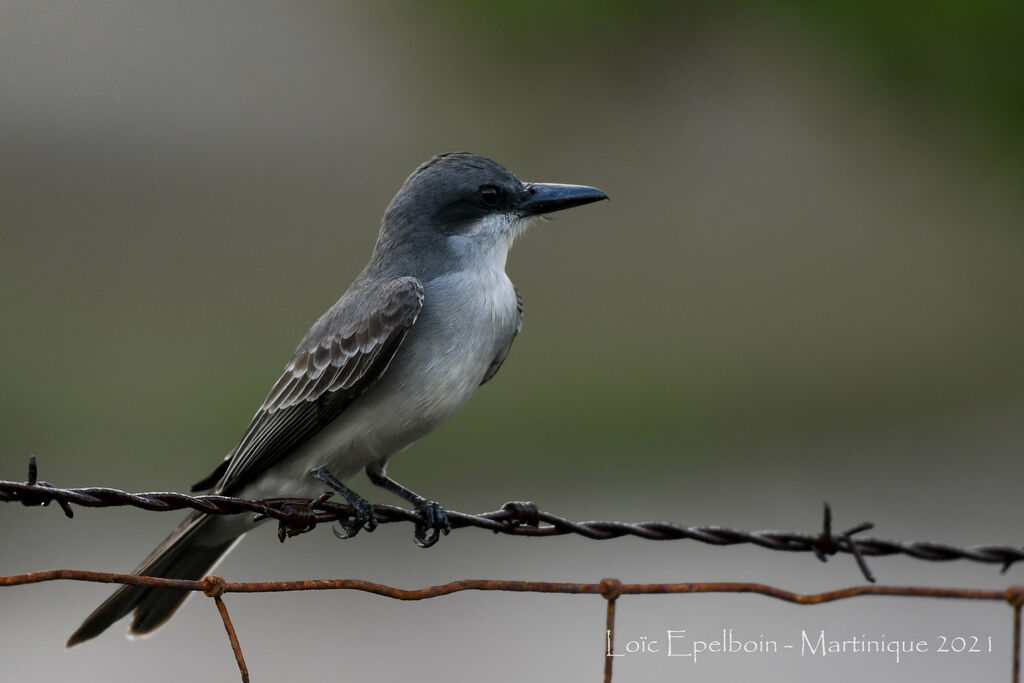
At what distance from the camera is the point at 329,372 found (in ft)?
16.1

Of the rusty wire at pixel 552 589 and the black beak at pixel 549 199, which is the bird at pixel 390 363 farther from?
the rusty wire at pixel 552 589

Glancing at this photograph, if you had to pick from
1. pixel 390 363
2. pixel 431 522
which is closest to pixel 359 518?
pixel 431 522

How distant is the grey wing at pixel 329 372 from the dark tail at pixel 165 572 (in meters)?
0.19

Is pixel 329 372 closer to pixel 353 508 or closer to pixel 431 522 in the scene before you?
pixel 431 522

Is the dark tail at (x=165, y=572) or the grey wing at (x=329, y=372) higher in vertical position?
the grey wing at (x=329, y=372)

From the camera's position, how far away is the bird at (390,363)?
15.6ft

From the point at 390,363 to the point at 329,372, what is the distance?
0.24 m

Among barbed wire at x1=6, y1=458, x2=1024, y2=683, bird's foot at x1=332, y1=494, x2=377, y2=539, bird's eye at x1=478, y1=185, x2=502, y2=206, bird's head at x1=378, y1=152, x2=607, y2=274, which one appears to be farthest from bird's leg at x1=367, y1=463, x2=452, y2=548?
bird's eye at x1=478, y1=185, x2=502, y2=206

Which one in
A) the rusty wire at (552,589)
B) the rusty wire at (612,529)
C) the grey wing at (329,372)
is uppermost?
the grey wing at (329,372)

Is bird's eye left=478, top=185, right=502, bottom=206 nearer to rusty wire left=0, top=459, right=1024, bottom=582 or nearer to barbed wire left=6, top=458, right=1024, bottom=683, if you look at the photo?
rusty wire left=0, top=459, right=1024, bottom=582

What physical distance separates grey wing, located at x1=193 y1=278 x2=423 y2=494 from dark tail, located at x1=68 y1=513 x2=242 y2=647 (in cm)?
19

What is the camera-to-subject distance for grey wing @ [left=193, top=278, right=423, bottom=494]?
478 cm

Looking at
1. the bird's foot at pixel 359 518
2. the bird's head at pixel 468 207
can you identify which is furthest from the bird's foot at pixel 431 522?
the bird's head at pixel 468 207

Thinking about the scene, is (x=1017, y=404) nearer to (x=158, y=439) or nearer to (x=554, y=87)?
(x=554, y=87)
